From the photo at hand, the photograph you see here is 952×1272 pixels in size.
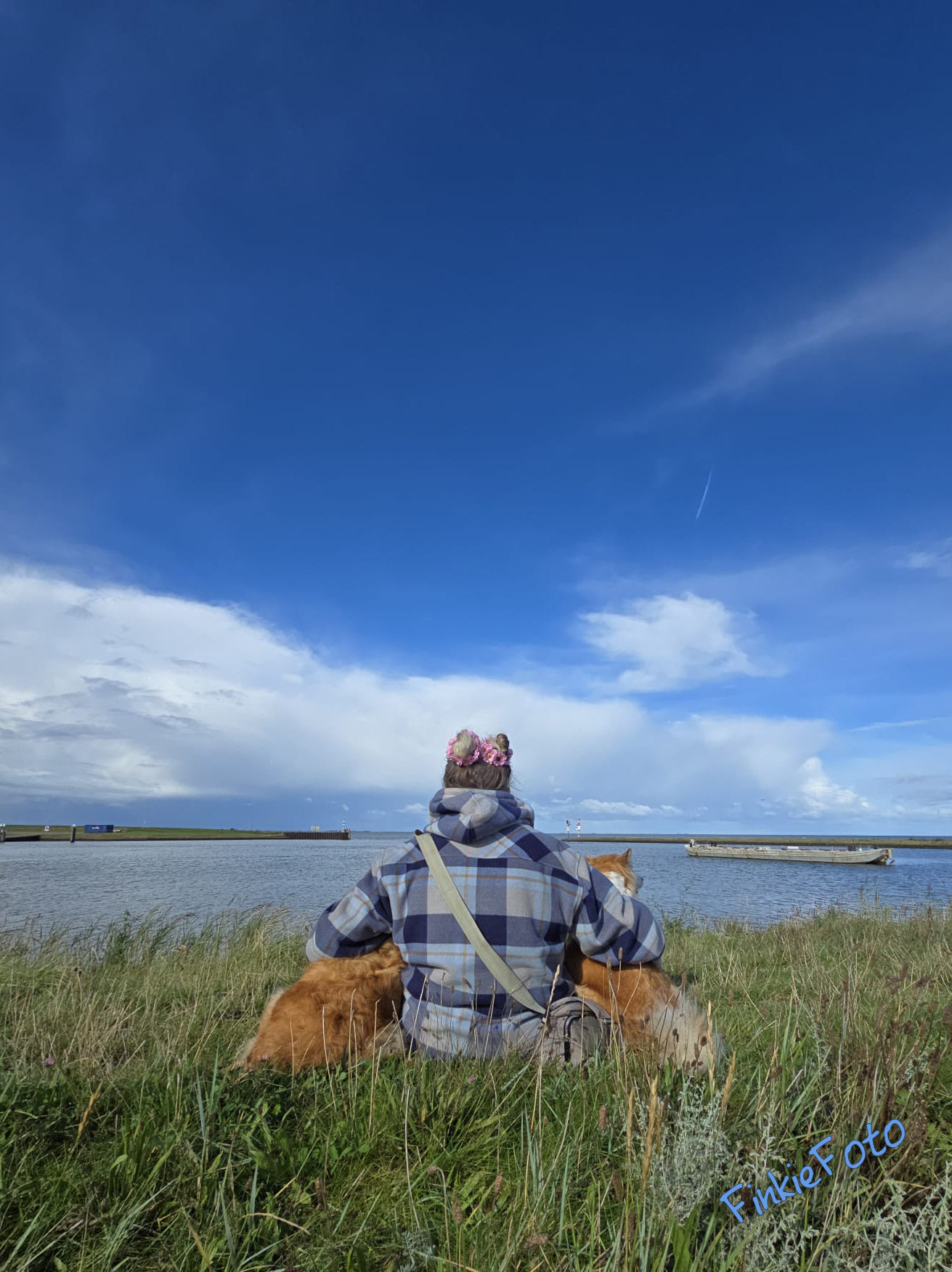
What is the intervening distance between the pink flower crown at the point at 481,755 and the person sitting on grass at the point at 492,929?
0.81 feet

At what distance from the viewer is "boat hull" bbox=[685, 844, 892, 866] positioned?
5706cm

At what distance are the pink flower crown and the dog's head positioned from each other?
3.64 feet

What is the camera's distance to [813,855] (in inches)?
2436

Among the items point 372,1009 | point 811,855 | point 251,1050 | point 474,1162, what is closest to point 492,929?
point 372,1009

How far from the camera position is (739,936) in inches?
416

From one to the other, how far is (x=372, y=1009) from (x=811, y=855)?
66515mm

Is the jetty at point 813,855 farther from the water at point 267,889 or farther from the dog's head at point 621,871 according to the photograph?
the dog's head at point 621,871

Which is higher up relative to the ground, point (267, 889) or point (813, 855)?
point (267, 889)

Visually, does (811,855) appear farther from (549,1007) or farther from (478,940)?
(478,940)

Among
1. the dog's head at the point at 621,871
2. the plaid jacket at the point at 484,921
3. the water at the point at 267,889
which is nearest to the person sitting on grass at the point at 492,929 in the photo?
the plaid jacket at the point at 484,921

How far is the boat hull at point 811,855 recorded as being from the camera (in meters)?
57.1

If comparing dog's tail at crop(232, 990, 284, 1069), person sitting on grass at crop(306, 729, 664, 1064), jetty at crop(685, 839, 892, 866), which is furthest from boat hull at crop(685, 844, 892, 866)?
dog's tail at crop(232, 990, 284, 1069)

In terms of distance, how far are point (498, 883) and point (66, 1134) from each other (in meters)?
1.81

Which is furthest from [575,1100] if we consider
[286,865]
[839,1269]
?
[286,865]
